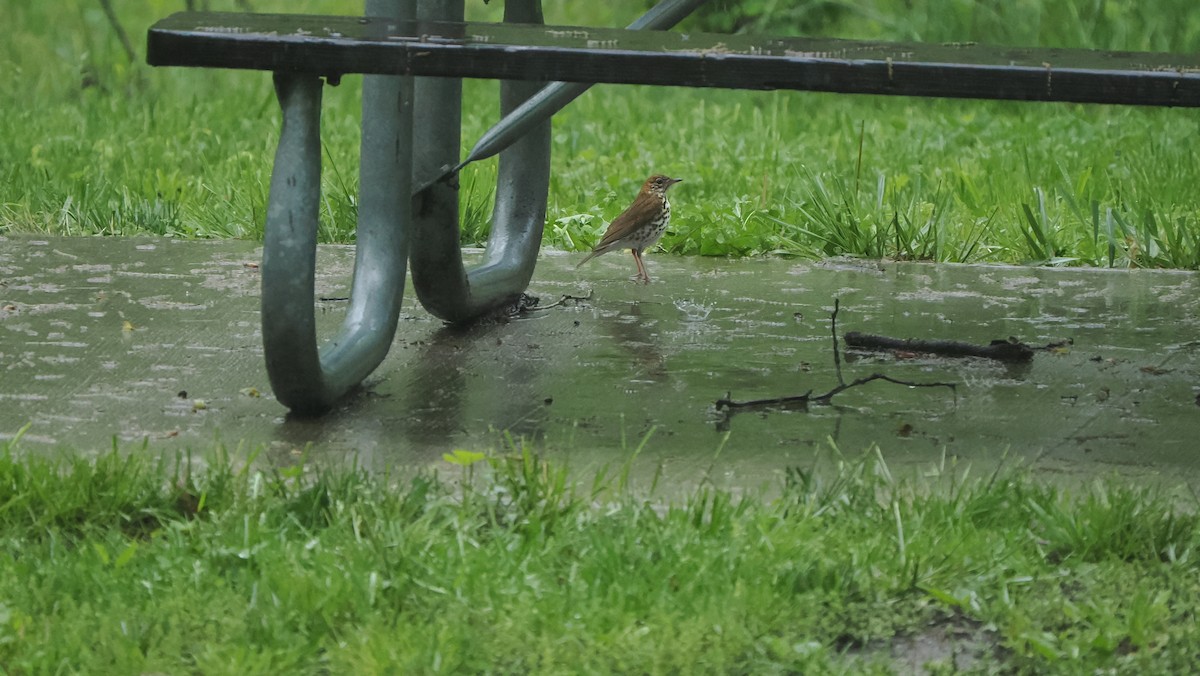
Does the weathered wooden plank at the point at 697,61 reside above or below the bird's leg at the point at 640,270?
above

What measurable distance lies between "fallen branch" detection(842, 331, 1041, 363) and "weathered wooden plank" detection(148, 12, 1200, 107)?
0.85 m

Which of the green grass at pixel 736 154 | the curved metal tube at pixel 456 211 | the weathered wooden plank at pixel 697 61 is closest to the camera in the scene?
the weathered wooden plank at pixel 697 61

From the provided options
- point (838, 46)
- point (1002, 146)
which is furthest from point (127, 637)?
point (1002, 146)

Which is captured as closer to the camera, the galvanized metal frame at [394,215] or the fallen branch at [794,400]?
the galvanized metal frame at [394,215]

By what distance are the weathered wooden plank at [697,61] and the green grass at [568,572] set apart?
709 mm

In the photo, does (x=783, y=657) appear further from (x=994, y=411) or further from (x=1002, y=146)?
(x=1002, y=146)

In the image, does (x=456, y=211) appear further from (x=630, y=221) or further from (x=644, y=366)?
(x=630, y=221)

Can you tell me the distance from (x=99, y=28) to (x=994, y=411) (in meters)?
7.21

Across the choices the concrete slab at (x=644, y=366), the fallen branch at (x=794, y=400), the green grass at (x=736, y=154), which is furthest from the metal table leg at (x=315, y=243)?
the green grass at (x=736, y=154)

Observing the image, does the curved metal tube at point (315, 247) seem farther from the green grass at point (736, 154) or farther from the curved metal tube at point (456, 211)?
the green grass at point (736, 154)

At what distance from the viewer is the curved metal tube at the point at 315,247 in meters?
3.28

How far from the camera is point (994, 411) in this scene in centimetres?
357

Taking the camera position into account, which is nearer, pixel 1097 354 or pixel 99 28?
pixel 1097 354

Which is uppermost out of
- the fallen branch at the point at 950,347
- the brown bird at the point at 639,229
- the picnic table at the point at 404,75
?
the picnic table at the point at 404,75
